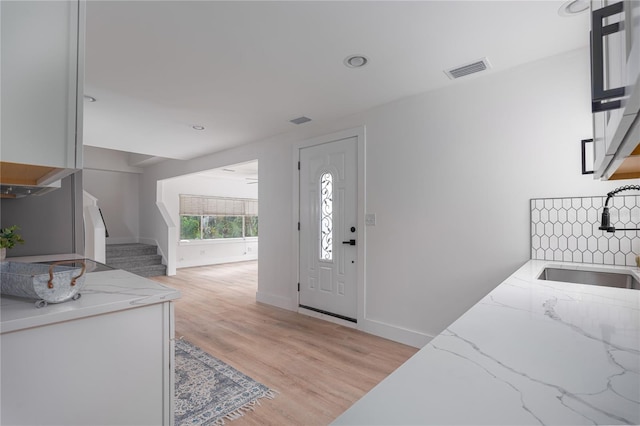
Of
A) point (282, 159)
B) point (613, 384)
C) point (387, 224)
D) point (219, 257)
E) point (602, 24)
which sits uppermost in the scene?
point (282, 159)

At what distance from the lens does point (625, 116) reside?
50cm

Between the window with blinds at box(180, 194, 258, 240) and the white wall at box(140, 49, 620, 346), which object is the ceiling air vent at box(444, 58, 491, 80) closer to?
the white wall at box(140, 49, 620, 346)

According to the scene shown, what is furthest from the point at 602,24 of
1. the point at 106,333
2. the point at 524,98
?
the point at 524,98

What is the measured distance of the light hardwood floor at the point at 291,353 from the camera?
2029 millimetres

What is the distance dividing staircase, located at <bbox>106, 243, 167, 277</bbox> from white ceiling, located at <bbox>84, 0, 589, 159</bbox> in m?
4.35

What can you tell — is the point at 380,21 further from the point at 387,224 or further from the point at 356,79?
the point at 387,224

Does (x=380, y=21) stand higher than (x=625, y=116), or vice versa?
(x=380, y=21)

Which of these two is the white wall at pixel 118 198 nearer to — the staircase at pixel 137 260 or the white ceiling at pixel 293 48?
the staircase at pixel 137 260

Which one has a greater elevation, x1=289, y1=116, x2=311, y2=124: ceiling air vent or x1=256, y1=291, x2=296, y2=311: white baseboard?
x1=289, y1=116, x2=311, y2=124: ceiling air vent

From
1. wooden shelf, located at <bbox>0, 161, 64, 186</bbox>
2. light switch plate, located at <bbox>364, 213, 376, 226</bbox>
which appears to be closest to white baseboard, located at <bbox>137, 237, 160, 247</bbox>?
light switch plate, located at <bbox>364, 213, 376, 226</bbox>

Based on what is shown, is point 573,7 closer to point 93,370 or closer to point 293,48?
point 293,48

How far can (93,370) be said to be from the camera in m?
1.13

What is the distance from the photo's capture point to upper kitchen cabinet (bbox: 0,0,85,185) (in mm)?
993

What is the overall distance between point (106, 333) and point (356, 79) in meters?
2.42
